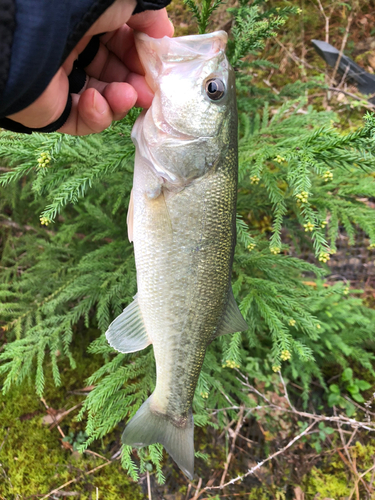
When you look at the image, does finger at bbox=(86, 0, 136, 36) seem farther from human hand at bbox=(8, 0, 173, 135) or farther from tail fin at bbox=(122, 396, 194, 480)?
tail fin at bbox=(122, 396, 194, 480)

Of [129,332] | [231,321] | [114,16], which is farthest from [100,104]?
[231,321]

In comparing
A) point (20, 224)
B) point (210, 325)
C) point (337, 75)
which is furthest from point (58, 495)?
point (337, 75)

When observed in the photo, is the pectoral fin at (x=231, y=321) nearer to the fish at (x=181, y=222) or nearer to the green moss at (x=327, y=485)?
the fish at (x=181, y=222)

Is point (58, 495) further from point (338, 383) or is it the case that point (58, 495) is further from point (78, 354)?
point (338, 383)

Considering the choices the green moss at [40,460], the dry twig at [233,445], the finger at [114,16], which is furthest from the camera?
the dry twig at [233,445]

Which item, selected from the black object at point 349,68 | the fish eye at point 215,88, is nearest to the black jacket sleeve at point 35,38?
the fish eye at point 215,88
